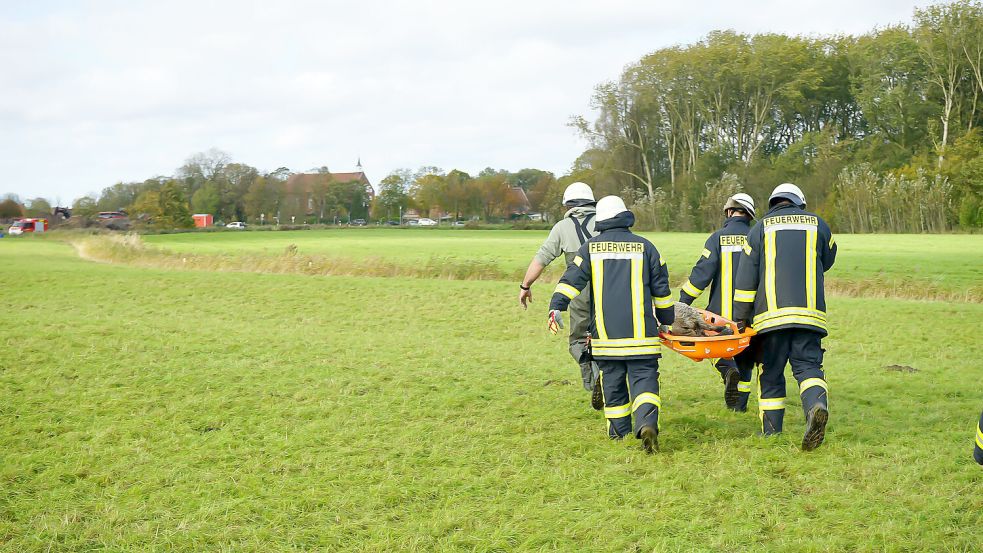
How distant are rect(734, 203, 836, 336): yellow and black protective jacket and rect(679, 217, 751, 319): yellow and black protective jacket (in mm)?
1035

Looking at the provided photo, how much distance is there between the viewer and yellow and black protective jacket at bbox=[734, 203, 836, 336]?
733cm

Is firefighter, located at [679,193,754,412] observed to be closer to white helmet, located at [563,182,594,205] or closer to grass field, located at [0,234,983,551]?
grass field, located at [0,234,983,551]

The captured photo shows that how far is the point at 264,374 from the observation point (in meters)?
10.7

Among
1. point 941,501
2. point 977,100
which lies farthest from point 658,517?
point 977,100

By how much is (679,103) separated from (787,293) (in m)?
71.1

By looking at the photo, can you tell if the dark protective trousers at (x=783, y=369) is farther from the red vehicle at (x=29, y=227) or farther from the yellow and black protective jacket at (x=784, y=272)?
the red vehicle at (x=29, y=227)

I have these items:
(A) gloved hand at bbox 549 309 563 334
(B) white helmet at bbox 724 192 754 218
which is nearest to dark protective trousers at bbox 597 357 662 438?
(A) gloved hand at bbox 549 309 563 334

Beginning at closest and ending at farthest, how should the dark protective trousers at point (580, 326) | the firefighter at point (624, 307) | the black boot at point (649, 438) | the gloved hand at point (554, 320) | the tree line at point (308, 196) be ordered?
the black boot at point (649, 438) → the firefighter at point (624, 307) → the gloved hand at point (554, 320) → the dark protective trousers at point (580, 326) → the tree line at point (308, 196)

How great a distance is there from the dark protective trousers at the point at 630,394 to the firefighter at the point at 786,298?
39.8 inches

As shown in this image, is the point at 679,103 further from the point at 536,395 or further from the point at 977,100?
the point at 536,395

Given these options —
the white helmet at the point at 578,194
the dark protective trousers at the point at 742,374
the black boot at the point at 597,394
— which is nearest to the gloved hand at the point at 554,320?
the black boot at the point at 597,394

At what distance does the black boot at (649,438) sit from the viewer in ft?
23.2

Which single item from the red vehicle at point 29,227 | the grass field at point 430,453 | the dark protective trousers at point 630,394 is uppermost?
the red vehicle at point 29,227

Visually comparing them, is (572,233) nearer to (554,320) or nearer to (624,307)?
(554,320)
